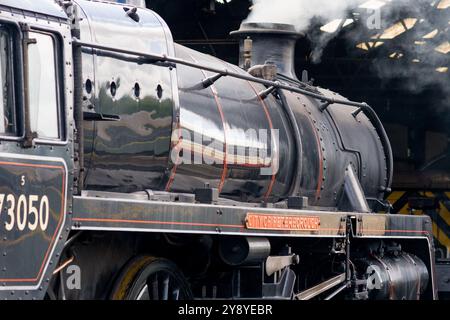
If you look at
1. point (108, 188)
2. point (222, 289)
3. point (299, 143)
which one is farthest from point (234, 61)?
point (108, 188)

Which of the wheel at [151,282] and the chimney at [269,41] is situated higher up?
the chimney at [269,41]

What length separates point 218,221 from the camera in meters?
8.40

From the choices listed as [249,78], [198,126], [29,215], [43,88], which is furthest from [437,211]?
[29,215]

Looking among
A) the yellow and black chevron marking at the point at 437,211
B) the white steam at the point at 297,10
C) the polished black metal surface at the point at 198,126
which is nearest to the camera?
the polished black metal surface at the point at 198,126

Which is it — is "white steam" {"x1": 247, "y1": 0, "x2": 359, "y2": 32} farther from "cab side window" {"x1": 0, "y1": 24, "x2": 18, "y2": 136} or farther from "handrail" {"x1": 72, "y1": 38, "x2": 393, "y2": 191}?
"cab side window" {"x1": 0, "y1": 24, "x2": 18, "y2": 136}

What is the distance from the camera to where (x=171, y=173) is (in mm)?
8508

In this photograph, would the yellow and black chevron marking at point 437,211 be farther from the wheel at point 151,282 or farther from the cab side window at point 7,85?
the cab side window at point 7,85

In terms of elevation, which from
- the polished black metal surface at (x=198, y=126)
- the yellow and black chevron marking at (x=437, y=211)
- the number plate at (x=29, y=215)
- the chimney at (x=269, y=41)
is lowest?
the yellow and black chevron marking at (x=437, y=211)

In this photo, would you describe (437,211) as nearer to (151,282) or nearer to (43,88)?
(151,282)

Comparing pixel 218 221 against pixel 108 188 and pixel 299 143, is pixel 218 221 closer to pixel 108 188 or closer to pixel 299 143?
pixel 108 188

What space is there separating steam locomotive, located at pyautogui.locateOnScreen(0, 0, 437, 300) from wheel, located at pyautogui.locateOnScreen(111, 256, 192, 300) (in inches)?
0.4

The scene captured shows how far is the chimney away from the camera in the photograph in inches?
475

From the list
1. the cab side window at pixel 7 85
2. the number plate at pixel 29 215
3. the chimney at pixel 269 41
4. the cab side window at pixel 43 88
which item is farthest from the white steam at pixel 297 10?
the cab side window at pixel 7 85

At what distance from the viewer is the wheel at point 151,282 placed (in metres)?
7.89
